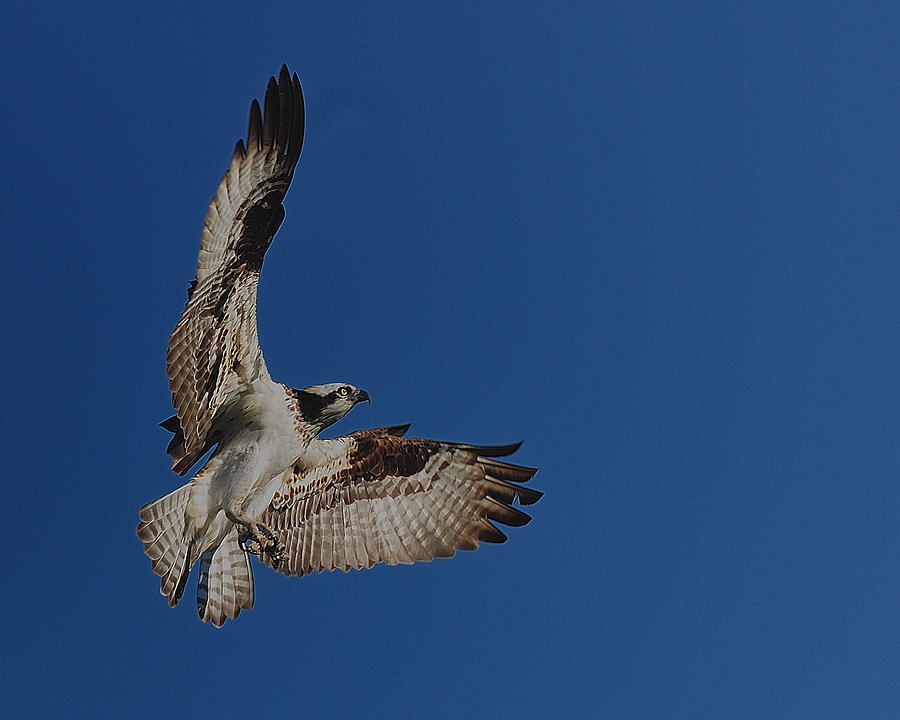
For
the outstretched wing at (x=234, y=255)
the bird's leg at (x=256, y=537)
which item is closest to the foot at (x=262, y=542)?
the bird's leg at (x=256, y=537)

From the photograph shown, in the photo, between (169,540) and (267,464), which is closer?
(267,464)

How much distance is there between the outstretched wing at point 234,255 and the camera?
7.69 m

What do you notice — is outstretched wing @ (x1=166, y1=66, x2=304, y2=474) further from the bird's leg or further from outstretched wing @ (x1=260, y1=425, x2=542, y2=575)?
outstretched wing @ (x1=260, y1=425, x2=542, y2=575)

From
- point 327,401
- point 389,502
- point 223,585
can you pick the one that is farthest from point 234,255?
point 223,585

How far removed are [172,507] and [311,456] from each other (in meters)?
1.36

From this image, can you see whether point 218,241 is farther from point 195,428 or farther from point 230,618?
point 230,618

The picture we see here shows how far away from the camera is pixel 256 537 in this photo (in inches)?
324

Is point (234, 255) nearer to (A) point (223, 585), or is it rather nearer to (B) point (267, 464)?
(B) point (267, 464)

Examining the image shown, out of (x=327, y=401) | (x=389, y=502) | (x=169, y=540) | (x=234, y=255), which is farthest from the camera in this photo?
(x=389, y=502)

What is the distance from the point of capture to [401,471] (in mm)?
9461

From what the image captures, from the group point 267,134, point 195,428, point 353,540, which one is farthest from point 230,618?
point 267,134

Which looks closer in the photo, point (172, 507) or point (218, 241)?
point (218, 241)

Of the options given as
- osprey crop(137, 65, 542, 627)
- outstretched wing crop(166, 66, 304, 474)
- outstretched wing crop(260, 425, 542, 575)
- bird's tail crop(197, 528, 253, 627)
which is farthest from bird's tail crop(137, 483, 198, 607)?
outstretched wing crop(260, 425, 542, 575)

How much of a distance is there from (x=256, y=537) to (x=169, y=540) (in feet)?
2.69
